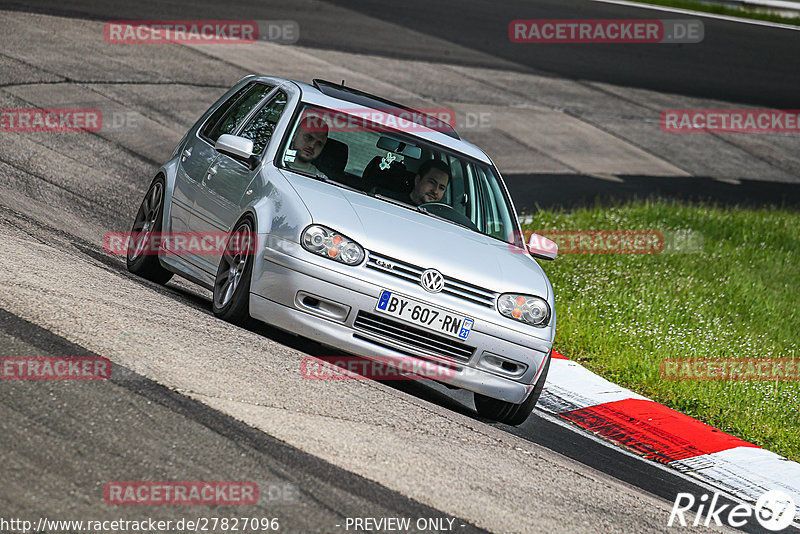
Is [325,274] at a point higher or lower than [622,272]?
higher

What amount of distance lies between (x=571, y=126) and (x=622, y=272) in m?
8.92

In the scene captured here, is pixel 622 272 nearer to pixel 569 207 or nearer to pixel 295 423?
pixel 569 207

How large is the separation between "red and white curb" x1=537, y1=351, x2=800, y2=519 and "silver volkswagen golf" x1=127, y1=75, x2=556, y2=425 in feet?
3.08

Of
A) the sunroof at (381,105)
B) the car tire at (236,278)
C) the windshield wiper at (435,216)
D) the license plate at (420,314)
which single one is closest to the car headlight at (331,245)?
the license plate at (420,314)

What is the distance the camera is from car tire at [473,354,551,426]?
22.4 feet

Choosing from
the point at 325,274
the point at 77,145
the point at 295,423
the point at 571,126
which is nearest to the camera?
the point at 295,423

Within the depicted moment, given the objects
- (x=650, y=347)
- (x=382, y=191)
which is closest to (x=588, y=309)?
(x=650, y=347)

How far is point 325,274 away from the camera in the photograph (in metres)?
6.32

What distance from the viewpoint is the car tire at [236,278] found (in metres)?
6.62

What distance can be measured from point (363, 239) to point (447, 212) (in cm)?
126

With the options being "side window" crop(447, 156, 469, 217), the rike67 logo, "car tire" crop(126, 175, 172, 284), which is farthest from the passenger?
the rike67 logo

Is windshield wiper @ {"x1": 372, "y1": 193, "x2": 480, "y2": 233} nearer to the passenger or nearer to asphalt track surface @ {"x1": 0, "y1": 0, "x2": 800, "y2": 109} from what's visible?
the passenger

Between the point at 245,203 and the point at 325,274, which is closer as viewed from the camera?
the point at 325,274

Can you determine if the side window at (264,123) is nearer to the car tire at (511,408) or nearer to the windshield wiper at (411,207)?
the windshield wiper at (411,207)
